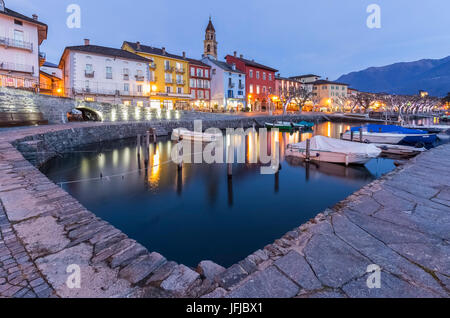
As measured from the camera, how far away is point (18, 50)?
33625 mm

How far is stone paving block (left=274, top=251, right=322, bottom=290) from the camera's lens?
3.47 meters

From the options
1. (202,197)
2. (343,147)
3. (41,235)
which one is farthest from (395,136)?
(41,235)

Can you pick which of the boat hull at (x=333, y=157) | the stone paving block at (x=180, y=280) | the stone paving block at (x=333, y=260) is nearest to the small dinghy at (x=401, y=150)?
the boat hull at (x=333, y=157)

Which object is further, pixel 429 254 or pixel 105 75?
pixel 105 75

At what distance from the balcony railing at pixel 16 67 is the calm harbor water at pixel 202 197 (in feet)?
73.2

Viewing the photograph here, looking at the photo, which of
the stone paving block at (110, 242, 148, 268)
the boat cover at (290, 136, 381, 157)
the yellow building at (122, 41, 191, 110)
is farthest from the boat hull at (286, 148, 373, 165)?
the yellow building at (122, 41, 191, 110)

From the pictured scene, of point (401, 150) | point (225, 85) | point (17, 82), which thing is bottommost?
point (401, 150)

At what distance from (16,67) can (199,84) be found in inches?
1426

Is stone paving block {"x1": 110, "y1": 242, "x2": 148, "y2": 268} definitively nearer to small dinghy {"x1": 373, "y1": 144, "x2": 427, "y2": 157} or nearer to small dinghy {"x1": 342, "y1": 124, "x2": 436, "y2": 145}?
small dinghy {"x1": 373, "y1": 144, "x2": 427, "y2": 157}

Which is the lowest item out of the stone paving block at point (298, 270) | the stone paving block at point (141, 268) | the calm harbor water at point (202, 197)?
the calm harbor water at point (202, 197)

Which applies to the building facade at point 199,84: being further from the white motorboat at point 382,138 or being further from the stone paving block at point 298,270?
the stone paving block at point 298,270

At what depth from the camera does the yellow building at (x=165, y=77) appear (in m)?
52.2

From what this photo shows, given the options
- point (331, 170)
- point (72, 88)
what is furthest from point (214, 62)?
point (331, 170)

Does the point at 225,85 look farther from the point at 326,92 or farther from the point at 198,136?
the point at 326,92
